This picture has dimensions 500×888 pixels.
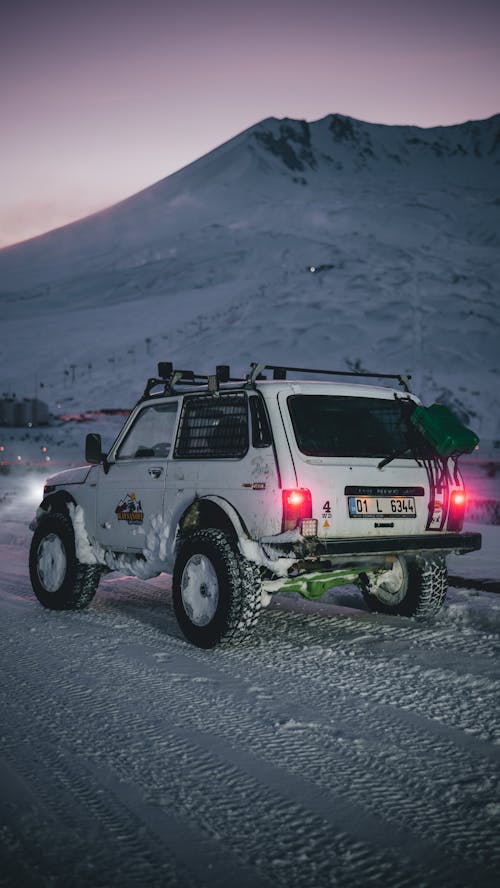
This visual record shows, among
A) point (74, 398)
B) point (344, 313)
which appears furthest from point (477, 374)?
point (74, 398)

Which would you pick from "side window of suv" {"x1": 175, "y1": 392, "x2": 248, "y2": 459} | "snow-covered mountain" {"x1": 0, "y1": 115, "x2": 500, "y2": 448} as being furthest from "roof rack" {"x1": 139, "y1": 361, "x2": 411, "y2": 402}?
"snow-covered mountain" {"x1": 0, "y1": 115, "x2": 500, "y2": 448}

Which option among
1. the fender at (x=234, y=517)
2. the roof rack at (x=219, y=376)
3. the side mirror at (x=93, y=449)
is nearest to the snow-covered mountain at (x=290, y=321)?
the roof rack at (x=219, y=376)

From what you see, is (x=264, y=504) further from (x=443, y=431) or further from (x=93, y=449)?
(x=93, y=449)

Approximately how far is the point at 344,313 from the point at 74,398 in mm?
34848

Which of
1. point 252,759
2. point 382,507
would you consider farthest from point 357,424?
point 252,759

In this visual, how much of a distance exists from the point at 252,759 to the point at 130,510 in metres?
3.48

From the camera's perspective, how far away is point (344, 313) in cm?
10719

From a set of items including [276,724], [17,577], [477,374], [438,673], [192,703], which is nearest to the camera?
[276,724]

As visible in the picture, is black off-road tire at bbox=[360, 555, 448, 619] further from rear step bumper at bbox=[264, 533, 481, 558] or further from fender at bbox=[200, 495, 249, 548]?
fender at bbox=[200, 495, 249, 548]

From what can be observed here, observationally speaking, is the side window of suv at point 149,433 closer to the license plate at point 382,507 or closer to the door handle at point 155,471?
the door handle at point 155,471

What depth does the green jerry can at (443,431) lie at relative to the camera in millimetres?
6320

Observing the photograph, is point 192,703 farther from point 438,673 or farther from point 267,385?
point 267,385

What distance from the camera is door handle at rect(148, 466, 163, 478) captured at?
6926mm

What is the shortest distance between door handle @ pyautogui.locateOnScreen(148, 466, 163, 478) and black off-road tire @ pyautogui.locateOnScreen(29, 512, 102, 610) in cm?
115
